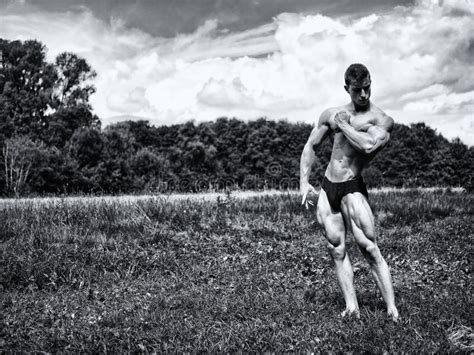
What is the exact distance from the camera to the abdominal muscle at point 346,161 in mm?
4438

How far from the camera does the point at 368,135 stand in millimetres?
4180

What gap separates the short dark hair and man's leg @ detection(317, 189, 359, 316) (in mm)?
1227

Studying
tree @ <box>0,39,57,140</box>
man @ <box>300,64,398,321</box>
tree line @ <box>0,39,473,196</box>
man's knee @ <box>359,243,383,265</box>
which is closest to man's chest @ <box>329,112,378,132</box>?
man @ <box>300,64,398,321</box>

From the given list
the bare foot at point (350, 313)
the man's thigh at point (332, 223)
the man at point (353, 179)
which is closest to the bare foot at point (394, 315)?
the man at point (353, 179)

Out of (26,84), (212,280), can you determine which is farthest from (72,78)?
(212,280)

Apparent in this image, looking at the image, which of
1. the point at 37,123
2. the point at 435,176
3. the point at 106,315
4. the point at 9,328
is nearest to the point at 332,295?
the point at 106,315

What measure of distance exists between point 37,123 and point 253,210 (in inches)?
1125

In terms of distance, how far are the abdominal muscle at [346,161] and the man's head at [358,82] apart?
0.41 meters

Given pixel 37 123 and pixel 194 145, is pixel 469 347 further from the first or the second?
pixel 194 145

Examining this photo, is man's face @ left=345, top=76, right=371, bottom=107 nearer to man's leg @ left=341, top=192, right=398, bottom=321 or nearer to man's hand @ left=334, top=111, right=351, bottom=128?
man's hand @ left=334, top=111, right=351, bottom=128

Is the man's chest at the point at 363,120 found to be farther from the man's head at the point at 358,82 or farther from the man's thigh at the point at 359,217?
the man's thigh at the point at 359,217

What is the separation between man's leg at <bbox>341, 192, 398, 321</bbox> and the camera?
14.2 ft

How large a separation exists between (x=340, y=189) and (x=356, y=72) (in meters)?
1.19

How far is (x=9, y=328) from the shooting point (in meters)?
4.54
